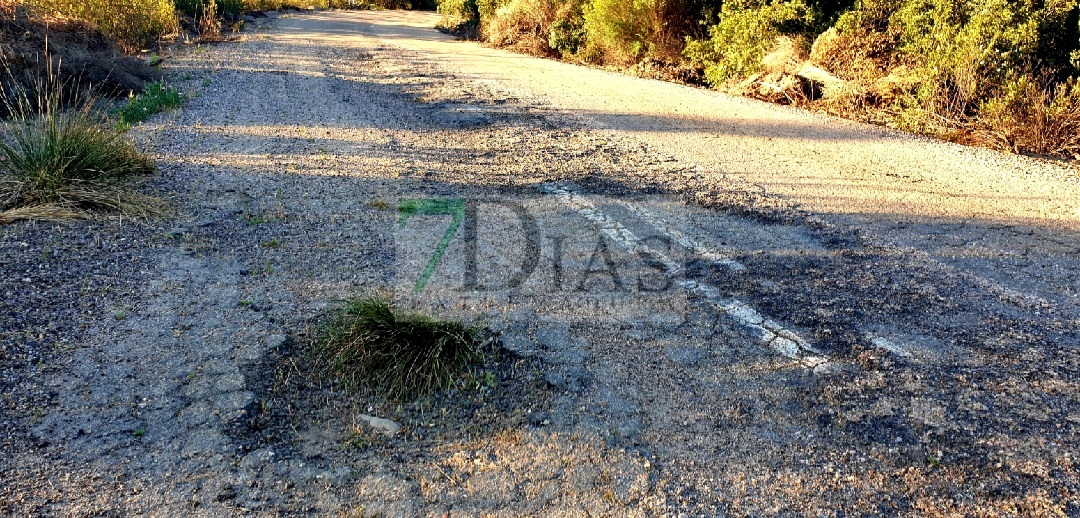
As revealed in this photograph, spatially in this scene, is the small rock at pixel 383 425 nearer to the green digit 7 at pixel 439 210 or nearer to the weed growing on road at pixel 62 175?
the green digit 7 at pixel 439 210

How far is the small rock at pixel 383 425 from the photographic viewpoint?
305cm

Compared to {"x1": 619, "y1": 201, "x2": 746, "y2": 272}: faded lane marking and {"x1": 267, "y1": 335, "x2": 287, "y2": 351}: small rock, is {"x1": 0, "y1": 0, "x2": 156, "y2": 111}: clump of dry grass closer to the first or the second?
{"x1": 267, "y1": 335, "x2": 287, "y2": 351}: small rock

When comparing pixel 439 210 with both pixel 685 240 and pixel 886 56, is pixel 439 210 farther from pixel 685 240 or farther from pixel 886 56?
pixel 886 56

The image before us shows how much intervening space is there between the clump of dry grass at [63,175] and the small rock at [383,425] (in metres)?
3.11

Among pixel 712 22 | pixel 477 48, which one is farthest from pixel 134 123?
pixel 477 48

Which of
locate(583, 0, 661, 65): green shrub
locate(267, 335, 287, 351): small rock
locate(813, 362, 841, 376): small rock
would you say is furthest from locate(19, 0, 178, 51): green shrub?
locate(813, 362, 841, 376): small rock

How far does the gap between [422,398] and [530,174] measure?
3982 millimetres

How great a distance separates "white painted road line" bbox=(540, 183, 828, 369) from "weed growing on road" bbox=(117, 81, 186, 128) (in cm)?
521

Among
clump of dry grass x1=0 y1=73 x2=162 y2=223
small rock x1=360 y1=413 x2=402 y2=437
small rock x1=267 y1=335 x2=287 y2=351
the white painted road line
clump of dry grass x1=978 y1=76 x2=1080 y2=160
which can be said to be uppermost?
clump of dry grass x1=978 y1=76 x2=1080 y2=160

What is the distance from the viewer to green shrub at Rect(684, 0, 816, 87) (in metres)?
11.6

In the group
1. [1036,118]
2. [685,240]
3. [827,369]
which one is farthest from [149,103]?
[1036,118]

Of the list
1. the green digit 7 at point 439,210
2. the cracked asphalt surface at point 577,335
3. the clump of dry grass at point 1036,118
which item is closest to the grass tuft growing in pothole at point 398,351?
the cracked asphalt surface at point 577,335

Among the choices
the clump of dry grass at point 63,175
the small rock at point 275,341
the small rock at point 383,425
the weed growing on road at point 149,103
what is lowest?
the small rock at point 383,425

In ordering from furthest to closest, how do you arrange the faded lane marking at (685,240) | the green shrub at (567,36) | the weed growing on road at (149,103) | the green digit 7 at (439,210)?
1. the green shrub at (567,36)
2. the weed growing on road at (149,103)
3. the green digit 7 at (439,210)
4. the faded lane marking at (685,240)
